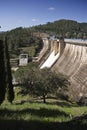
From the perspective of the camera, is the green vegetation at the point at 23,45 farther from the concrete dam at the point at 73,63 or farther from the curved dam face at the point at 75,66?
the curved dam face at the point at 75,66

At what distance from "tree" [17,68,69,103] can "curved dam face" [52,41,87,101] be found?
4.32m

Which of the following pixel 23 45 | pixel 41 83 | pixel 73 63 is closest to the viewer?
pixel 41 83

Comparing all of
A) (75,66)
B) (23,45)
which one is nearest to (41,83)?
(75,66)

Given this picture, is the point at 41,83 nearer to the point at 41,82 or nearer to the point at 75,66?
the point at 41,82

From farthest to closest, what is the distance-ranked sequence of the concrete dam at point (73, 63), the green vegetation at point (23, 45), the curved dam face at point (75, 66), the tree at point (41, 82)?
the green vegetation at point (23, 45), the concrete dam at point (73, 63), the curved dam face at point (75, 66), the tree at point (41, 82)

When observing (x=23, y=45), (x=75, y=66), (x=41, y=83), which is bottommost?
(x=23, y=45)

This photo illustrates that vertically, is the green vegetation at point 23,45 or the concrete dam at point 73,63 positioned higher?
the concrete dam at point 73,63

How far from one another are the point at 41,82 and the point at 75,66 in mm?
16372

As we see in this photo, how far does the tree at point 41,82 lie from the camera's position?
34.0 meters

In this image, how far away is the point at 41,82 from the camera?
34250 millimetres

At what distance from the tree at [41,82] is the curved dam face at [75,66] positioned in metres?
4.32

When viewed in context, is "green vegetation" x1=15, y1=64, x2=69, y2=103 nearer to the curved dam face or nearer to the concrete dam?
the curved dam face

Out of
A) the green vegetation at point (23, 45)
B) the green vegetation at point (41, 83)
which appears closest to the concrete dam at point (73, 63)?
the green vegetation at point (41, 83)

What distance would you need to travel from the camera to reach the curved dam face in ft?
134
